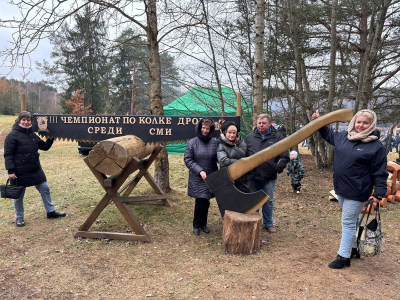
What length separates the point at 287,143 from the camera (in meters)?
3.49

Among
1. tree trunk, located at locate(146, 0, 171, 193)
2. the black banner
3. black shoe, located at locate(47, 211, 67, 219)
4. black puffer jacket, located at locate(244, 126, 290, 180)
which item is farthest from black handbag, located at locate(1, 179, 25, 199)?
black puffer jacket, located at locate(244, 126, 290, 180)

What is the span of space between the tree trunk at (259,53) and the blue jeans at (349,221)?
295 centimetres

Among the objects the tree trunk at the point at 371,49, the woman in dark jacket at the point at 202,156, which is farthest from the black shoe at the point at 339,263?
the tree trunk at the point at 371,49

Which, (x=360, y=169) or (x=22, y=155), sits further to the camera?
(x=22, y=155)

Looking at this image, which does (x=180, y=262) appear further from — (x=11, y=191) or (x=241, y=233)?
(x=11, y=191)

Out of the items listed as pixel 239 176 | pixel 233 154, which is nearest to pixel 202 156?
pixel 233 154

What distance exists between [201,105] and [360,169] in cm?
874

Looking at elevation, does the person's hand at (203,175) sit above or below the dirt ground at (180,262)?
above

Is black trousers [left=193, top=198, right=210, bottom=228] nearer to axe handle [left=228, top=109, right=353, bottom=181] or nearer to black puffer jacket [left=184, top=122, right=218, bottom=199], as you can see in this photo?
black puffer jacket [left=184, top=122, right=218, bottom=199]

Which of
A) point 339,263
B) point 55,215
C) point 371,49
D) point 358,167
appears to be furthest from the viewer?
point 371,49

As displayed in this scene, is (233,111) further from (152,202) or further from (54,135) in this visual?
(54,135)

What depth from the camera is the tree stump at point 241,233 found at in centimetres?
368

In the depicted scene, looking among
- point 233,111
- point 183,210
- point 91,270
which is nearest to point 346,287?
point 91,270

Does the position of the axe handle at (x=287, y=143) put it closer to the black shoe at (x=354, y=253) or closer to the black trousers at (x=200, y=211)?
the black trousers at (x=200, y=211)
